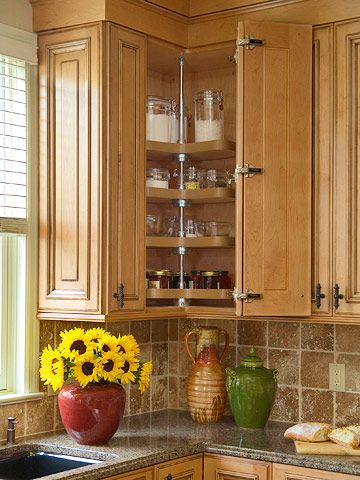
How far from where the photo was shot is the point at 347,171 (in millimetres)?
3416

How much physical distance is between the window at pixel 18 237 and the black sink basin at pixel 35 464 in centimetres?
27

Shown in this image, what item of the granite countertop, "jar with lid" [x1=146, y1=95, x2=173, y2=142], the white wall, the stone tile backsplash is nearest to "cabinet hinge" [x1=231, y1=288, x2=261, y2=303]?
the stone tile backsplash

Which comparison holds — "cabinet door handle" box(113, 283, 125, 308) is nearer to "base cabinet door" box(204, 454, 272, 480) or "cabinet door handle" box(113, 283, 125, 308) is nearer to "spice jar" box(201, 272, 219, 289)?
"spice jar" box(201, 272, 219, 289)

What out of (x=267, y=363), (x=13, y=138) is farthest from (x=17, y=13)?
(x=267, y=363)

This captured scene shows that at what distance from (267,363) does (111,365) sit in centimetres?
85

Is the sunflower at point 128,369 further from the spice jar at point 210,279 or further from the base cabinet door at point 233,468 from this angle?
the spice jar at point 210,279

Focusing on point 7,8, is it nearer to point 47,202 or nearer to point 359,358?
point 47,202

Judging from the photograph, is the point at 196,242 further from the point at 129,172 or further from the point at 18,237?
the point at 18,237

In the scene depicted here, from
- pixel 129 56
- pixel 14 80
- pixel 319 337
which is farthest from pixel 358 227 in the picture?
pixel 14 80

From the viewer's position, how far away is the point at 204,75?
410 cm

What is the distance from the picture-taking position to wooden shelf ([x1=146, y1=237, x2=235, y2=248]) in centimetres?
377

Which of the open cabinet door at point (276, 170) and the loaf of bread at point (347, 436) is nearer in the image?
the loaf of bread at point (347, 436)

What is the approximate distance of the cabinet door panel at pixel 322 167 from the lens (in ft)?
11.4

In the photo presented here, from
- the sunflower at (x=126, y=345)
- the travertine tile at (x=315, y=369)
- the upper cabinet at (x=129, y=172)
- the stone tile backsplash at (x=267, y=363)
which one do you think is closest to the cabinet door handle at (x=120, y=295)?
the upper cabinet at (x=129, y=172)
